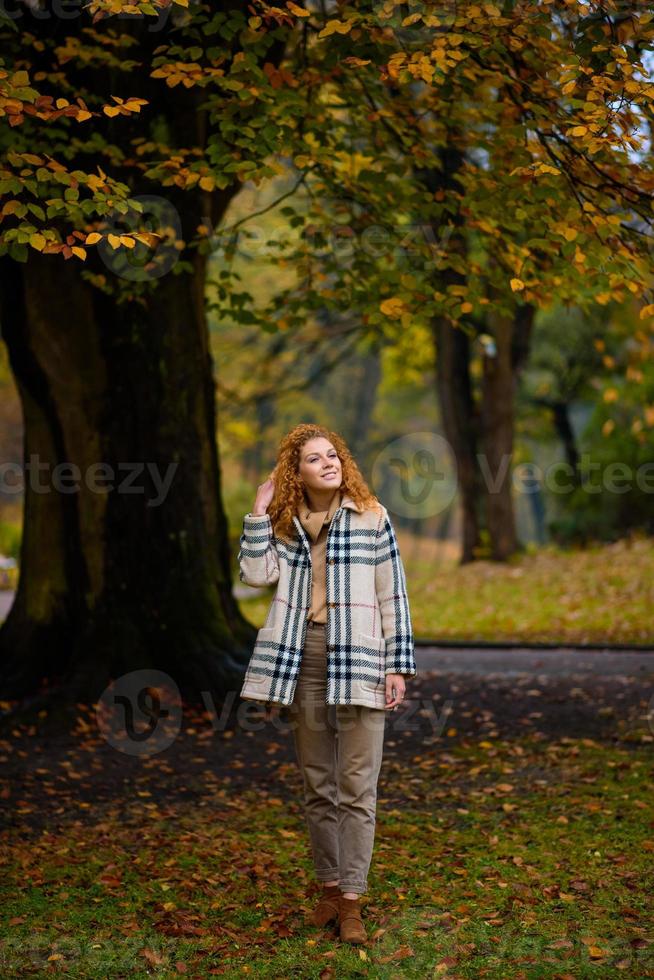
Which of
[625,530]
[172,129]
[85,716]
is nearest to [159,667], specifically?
[85,716]

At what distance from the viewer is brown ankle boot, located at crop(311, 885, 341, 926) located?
5.02 meters

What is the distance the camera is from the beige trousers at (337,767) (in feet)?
15.7

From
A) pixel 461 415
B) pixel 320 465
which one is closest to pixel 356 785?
pixel 320 465

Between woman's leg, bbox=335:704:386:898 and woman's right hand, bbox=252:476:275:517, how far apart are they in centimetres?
86

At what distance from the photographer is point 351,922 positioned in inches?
189

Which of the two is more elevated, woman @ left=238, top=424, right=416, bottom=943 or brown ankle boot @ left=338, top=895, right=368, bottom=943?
woman @ left=238, top=424, right=416, bottom=943

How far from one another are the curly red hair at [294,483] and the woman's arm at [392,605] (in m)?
0.14

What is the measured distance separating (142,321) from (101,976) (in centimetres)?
578

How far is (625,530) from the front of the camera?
2298 cm

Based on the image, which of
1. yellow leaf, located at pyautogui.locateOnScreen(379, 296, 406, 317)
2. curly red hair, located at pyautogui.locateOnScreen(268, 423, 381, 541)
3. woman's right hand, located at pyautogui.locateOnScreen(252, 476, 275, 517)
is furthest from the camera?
yellow leaf, located at pyautogui.locateOnScreen(379, 296, 406, 317)

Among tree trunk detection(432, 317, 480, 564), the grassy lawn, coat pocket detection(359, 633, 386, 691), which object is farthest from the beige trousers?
tree trunk detection(432, 317, 480, 564)

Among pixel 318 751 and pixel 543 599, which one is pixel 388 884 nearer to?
pixel 318 751

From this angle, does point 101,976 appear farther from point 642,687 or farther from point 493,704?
point 642,687

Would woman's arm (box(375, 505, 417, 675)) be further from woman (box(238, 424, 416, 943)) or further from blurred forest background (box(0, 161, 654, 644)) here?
blurred forest background (box(0, 161, 654, 644))
